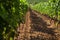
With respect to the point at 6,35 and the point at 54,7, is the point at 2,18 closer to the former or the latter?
the point at 6,35

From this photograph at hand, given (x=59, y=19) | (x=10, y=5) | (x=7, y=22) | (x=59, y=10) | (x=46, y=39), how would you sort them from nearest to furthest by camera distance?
(x=7, y=22)
(x=10, y=5)
(x=46, y=39)
(x=59, y=10)
(x=59, y=19)

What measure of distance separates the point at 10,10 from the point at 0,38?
1.20m

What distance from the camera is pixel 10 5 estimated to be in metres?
6.75

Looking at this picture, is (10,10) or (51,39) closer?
(10,10)

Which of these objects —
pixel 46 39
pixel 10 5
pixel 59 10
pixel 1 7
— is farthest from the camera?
pixel 59 10

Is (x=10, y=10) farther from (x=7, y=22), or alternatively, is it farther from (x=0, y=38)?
(x=0, y=38)

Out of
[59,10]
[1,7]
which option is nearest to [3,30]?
[1,7]

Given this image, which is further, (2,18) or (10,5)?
(10,5)

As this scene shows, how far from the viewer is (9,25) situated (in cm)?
646

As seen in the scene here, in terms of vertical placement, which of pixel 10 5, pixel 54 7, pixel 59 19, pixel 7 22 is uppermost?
pixel 10 5

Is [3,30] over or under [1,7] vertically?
under

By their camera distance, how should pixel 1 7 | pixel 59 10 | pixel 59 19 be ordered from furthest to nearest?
pixel 59 19, pixel 59 10, pixel 1 7

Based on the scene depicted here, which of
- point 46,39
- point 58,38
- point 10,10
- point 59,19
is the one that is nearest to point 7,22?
point 10,10

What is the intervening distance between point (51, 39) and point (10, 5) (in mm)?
5187
